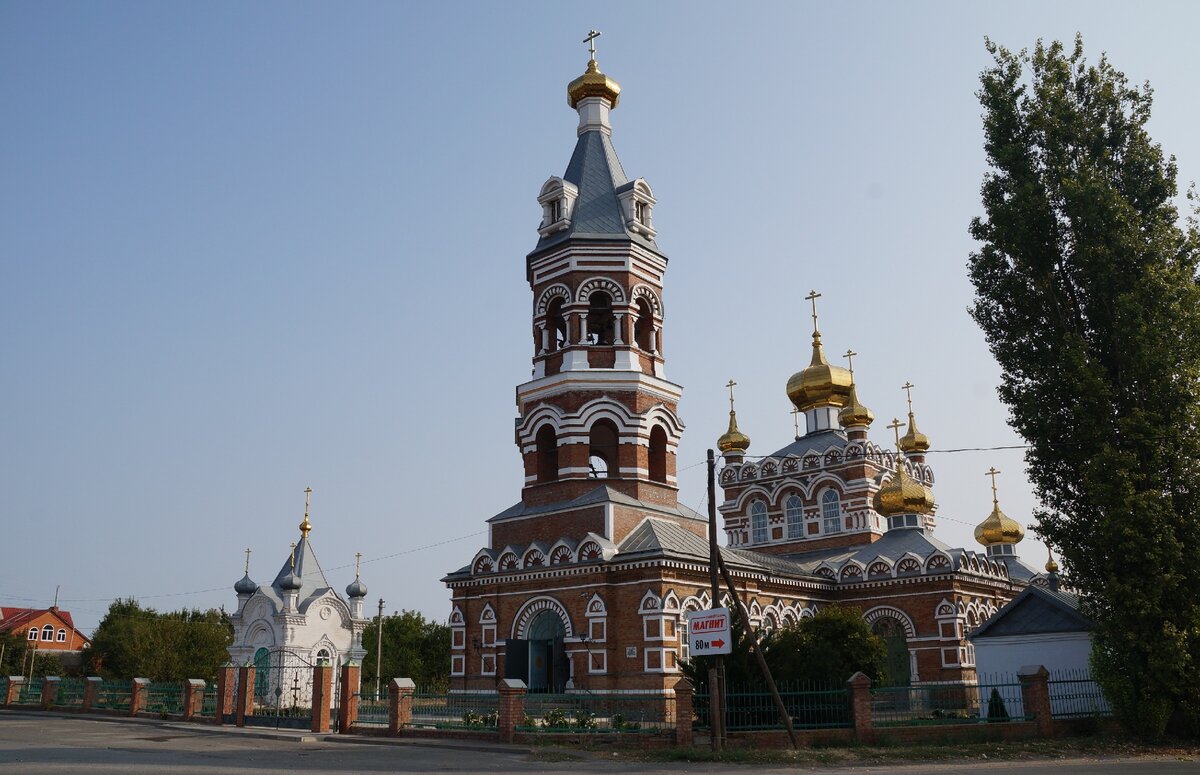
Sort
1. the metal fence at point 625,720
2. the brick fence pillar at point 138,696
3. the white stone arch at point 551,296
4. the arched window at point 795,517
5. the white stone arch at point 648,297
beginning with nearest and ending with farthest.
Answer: the metal fence at point 625,720, the brick fence pillar at point 138,696, the white stone arch at point 551,296, the white stone arch at point 648,297, the arched window at point 795,517

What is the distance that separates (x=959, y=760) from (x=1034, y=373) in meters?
7.32

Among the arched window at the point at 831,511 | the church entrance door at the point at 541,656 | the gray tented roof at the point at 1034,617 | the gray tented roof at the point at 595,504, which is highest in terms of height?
the arched window at the point at 831,511

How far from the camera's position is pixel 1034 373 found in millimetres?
18562

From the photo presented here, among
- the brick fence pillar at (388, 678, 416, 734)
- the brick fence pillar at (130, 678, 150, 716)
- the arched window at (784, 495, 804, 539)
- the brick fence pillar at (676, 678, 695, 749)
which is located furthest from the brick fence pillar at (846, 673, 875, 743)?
the arched window at (784, 495, 804, 539)

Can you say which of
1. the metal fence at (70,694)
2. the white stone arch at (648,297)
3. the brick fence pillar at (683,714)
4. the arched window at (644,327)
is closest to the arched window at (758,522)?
the arched window at (644,327)

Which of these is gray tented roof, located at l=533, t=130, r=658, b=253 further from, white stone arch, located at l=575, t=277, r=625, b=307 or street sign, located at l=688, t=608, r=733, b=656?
street sign, located at l=688, t=608, r=733, b=656

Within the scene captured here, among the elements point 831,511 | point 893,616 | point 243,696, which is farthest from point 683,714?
point 831,511

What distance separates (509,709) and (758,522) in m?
20.7

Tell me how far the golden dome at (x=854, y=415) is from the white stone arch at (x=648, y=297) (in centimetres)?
1096

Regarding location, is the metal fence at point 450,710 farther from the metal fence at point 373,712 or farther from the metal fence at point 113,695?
the metal fence at point 113,695

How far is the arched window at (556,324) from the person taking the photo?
27.4m

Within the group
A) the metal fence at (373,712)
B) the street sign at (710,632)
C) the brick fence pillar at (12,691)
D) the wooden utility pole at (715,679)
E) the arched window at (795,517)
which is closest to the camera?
the wooden utility pole at (715,679)

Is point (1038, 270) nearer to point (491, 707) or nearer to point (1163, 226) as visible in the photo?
point (1163, 226)

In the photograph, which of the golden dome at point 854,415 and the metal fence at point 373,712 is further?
the golden dome at point 854,415
